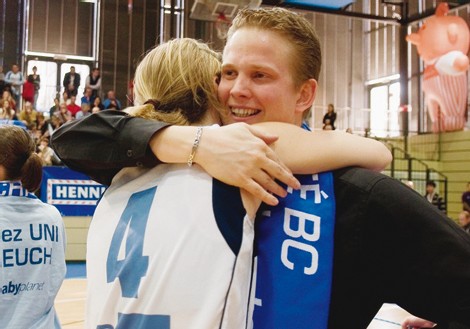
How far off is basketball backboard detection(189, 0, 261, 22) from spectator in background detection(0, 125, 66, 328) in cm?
1041

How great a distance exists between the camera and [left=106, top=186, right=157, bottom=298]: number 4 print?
1146 millimetres

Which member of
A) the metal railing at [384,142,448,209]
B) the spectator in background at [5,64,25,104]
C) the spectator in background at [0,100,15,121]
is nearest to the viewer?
the spectator in background at [0,100,15,121]

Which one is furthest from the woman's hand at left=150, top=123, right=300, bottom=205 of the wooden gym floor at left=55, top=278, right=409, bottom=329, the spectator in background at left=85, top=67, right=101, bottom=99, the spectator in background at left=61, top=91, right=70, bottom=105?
the spectator in background at left=85, top=67, right=101, bottom=99

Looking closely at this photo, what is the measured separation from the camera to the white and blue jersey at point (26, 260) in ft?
8.02

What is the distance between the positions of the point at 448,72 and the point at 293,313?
501 inches

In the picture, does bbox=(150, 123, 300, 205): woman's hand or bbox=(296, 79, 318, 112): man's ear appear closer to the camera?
bbox=(150, 123, 300, 205): woman's hand

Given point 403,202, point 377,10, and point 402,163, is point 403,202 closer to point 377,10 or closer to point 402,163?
point 402,163

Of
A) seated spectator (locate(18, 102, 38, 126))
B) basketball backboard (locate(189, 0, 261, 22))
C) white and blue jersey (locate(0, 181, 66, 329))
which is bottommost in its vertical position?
white and blue jersey (locate(0, 181, 66, 329))

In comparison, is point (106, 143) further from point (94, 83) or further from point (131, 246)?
point (94, 83)

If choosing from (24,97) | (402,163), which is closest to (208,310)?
(24,97)

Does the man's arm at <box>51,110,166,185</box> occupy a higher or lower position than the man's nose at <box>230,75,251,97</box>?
lower

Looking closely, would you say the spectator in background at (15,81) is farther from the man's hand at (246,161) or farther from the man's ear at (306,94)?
the man's hand at (246,161)

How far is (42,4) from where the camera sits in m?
16.7

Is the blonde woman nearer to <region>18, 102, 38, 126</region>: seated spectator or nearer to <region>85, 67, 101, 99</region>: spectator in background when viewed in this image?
<region>18, 102, 38, 126</region>: seated spectator
